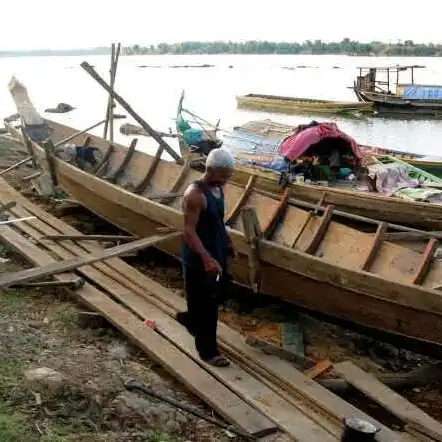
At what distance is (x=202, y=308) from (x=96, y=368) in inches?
34.7

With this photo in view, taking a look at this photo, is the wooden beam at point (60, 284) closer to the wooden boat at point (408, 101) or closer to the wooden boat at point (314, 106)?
the wooden boat at point (314, 106)

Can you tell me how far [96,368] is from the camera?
4488 mm

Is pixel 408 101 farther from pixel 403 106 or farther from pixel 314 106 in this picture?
pixel 314 106

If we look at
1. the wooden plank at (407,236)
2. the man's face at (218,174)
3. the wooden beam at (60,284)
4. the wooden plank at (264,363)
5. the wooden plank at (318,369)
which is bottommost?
the wooden plank at (318,369)

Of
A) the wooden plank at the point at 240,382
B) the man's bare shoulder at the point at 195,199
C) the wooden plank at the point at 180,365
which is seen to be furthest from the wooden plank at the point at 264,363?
the man's bare shoulder at the point at 195,199

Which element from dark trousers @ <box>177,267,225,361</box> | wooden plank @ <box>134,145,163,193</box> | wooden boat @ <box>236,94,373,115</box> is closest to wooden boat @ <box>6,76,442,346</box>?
wooden plank @ <box>134,145,163,193</box>

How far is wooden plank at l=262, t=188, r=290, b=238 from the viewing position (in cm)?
679

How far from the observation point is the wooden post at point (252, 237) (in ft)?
19.4

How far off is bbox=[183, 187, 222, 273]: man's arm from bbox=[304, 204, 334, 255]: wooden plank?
7.04 feet

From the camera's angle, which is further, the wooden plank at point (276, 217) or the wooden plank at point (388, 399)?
the wooden plank at point (276, 217)

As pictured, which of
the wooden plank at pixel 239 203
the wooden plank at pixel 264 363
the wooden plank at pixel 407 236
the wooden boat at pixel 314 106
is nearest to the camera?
the wooden plank at pixel 264 363

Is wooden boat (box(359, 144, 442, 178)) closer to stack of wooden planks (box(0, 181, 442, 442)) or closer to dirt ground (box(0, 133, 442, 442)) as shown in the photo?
dirt ground (box(0, 133, 442, 442))

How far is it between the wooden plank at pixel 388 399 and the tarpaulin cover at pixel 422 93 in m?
28.3

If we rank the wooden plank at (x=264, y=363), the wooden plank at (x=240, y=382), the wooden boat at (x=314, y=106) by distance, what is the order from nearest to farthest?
the wooden plank at (x=240, y=382) < the wooden plank at (x=264, y=363) < the wooden boat at (x=314, y=106)
